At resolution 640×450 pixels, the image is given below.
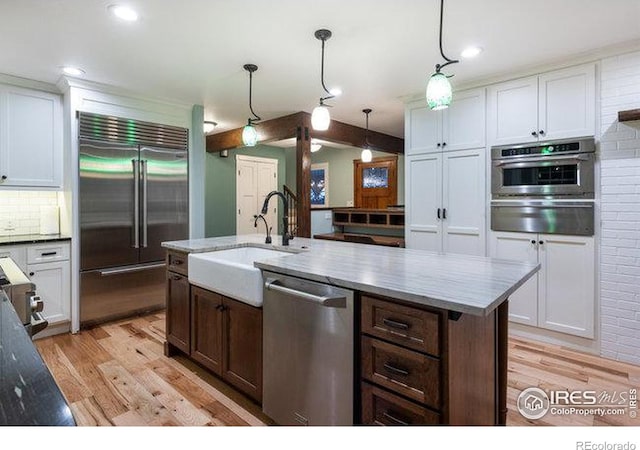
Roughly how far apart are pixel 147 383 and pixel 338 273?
1679 mm

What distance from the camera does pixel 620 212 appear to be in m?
2.69

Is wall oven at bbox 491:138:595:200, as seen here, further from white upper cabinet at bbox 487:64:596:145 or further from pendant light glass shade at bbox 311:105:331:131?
pendant light glass shade at bbox 311:105:331:131

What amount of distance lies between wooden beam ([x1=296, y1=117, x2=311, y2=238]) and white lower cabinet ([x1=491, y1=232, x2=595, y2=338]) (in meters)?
2.21

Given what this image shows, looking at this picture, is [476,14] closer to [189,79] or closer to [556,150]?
[556,150]

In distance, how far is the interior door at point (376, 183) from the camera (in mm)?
6992

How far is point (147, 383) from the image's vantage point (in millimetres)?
2363

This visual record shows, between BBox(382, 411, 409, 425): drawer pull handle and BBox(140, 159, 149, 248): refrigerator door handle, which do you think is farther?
BBox(140, 159, 149, 248): refrigerator door handle

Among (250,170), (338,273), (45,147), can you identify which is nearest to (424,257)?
(338,273)

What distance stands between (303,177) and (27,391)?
4017mm

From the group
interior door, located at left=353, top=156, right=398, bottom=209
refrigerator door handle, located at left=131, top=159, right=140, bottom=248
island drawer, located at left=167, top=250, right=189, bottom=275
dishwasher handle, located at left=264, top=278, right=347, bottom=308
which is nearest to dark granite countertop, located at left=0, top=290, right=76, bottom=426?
dishwasher handle, located at left=264, top=278, right=347, bottom=308

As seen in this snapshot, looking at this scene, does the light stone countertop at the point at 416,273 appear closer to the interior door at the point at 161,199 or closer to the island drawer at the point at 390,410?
the island drawer at the point at 390,410

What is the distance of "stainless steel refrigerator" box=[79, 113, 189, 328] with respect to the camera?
11.3 feet

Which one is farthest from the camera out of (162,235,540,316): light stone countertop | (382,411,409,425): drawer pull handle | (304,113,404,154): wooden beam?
(304,113,404,154): wooden beam

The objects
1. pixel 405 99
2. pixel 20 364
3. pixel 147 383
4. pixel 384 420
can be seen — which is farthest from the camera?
pixel 405 99
